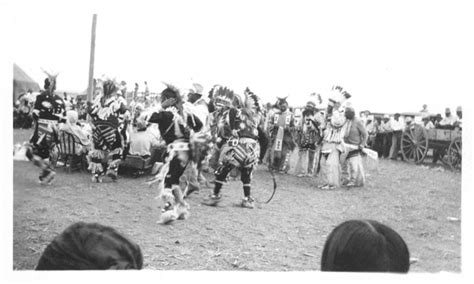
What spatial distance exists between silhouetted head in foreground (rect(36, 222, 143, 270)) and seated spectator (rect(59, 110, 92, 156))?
3.29ft

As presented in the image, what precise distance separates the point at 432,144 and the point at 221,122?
1.39m

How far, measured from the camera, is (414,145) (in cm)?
339

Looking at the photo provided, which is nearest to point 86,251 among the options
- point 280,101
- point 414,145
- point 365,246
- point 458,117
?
point 365,246

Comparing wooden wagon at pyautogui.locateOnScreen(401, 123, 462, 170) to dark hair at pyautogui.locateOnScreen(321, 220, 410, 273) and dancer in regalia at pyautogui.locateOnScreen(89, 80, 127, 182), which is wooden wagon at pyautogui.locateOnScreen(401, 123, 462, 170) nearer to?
dark hair at pyautogui.locateOnScreen(321, 220, 410, 273)

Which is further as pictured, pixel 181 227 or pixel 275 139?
pixel 275 139

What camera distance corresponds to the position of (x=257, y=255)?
8.82ft

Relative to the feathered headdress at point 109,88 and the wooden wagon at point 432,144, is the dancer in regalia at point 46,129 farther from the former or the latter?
the wooden wagon at point 432,144

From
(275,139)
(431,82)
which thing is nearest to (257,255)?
(275,139)

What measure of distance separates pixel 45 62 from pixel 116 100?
42 cm

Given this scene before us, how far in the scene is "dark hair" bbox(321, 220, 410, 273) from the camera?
190 centimetres

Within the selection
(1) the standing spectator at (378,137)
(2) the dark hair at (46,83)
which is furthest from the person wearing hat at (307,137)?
(2) the dark hair at (46,83)

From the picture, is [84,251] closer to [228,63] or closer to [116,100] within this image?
[116,100]

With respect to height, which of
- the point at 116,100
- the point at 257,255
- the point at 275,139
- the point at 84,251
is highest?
the point at 116,100

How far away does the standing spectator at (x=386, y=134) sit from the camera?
2.94 meters
